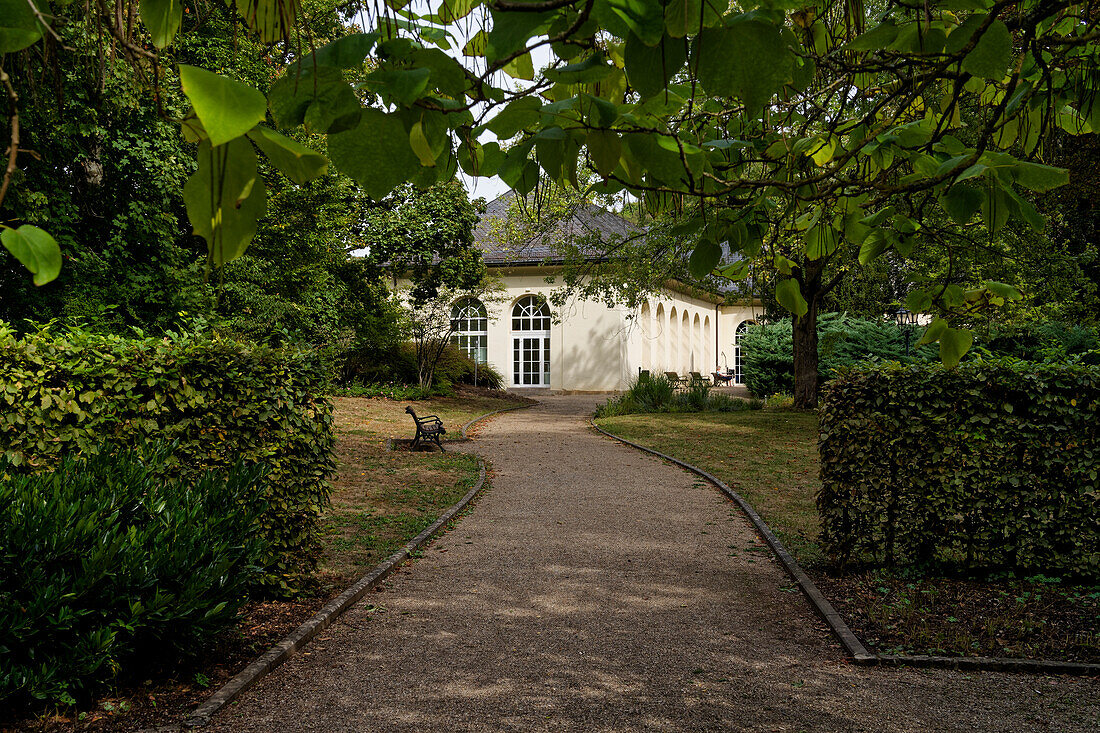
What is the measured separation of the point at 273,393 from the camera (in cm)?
559

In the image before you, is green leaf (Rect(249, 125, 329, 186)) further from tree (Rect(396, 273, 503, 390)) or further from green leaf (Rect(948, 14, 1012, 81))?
tree (Rect(396, 273, 503, 390))

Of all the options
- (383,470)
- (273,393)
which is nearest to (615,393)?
(383,470)

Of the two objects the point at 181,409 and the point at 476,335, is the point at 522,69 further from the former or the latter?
the point at 476,335

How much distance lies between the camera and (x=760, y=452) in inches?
548

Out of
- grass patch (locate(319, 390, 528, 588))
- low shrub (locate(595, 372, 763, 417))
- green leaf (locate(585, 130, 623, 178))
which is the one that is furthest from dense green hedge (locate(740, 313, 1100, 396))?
green leaf (locate(585, 130, 623, 178))

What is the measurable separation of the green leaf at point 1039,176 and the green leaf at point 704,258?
0.79m

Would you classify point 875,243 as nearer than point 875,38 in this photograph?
No

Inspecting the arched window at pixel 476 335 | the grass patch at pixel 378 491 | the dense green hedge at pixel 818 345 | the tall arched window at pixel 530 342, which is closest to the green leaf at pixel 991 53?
the grass patch at pixel 378 491

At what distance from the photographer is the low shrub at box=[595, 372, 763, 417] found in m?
21.5

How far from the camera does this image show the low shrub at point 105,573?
3.57m

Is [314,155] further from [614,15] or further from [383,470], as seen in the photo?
[383,470]

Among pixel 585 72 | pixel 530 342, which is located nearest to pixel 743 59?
pixel 585 72

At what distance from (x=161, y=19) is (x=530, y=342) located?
104 feet

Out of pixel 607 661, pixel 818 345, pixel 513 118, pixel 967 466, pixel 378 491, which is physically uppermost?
pixel 818 345
